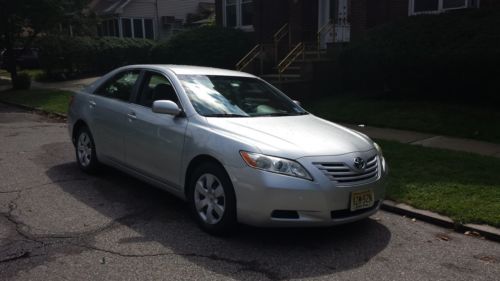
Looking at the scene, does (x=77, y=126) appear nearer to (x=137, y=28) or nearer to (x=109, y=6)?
(x=137, y=28)

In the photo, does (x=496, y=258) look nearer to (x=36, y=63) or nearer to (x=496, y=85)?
(x=496, y=85)

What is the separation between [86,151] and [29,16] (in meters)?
14.1

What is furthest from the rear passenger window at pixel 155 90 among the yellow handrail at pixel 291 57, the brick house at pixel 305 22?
the yellow handrail at pixel 291 57

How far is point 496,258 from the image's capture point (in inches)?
174

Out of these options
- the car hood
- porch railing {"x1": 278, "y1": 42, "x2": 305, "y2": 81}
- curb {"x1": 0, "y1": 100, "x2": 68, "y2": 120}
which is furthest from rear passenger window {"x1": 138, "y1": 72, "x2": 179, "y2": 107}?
porch railing {"x1": 278, "y1": 42, "x2": 305, "y2": 81}

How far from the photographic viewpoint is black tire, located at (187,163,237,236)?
4473mm

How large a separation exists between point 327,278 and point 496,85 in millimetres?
7655

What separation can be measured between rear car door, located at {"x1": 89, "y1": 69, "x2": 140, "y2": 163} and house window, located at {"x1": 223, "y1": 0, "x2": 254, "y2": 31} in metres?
14.6

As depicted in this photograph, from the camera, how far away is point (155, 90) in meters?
5.74

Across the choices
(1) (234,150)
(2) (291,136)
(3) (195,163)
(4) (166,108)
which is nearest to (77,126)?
(4) (166,108)

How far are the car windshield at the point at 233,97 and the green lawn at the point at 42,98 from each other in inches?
360

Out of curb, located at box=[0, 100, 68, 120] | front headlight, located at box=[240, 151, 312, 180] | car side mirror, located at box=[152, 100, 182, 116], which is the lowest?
curb, located at box=[0, 100, 68, 120]

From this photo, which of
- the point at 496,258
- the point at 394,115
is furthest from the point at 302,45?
the point at 496,258

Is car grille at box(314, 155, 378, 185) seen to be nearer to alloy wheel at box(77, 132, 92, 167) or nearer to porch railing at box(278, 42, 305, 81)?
alloy wheel at box(77, 132, 92, 167)
